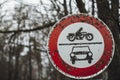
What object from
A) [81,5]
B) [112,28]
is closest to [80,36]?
[112,28]

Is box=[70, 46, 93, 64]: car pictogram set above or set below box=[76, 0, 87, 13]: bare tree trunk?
below

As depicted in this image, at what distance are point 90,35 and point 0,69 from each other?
60127mm

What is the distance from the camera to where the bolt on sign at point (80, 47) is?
5.61 meters

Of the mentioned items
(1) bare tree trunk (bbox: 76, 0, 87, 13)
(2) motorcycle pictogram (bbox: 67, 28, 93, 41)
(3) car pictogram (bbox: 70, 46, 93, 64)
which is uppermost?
(1) bare tree trunk (bbox: 76, 0, 87, 13)

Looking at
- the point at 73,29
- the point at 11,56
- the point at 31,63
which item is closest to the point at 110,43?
the point at 73,29

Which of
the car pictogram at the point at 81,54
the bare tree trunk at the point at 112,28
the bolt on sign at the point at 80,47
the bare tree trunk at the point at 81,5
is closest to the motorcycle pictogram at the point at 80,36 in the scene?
the bolt on sign at the point at 80,47

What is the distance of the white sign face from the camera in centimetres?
560

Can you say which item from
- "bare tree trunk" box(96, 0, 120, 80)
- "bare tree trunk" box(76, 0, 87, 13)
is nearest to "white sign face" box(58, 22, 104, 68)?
"bare tree trunk" box(96, 0, 120, 80)

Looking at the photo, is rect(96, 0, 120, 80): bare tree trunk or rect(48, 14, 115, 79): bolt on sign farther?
rect(96, 0, 120, 80): bare tree trunk

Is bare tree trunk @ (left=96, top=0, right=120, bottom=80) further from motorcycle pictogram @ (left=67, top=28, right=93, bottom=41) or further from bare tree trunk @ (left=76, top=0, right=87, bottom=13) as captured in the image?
motorcycle pictogram @ (left=67, top=28, right=93, bottom=41)

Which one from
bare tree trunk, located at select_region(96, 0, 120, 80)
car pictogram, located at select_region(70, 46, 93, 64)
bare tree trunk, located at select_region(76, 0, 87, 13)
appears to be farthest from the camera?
bare tree trunk, located at select_region(76, 0, 87, 13)

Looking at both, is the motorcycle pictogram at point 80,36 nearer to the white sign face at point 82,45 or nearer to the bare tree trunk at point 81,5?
the white sign face at point 82,45

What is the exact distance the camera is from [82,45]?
5.63m

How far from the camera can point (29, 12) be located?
73.0 feet
